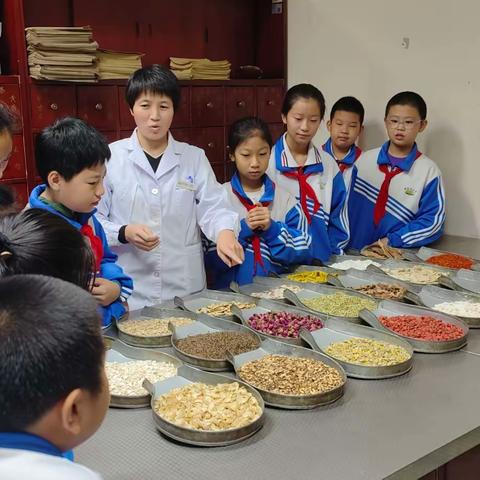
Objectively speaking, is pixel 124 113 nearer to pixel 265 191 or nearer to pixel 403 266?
pixel 265 191

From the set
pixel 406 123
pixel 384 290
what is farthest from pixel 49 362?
pixel 406 123

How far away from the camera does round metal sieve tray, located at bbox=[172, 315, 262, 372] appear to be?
158 cm

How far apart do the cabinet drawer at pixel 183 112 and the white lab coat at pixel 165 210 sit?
1.12 metres

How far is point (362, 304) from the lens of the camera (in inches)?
79.0

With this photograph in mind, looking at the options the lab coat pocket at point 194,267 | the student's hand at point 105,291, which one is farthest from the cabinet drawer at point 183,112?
the student's hand at point 105,291

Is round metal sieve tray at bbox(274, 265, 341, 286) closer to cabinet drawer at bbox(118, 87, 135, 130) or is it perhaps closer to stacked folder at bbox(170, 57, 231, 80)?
cabinet drawer at bbox(118, 87, 135, 130)

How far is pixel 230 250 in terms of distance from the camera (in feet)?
7.13

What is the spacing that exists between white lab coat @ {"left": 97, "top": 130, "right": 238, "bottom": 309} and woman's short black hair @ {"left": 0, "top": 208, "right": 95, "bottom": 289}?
110 cm

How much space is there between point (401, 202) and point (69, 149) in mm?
1795

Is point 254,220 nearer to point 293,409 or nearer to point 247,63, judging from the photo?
point 293,409

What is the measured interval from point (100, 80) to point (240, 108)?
36.9 inches

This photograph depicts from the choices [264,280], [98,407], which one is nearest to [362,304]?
[264,280]

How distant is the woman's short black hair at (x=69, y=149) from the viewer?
174 centimetres

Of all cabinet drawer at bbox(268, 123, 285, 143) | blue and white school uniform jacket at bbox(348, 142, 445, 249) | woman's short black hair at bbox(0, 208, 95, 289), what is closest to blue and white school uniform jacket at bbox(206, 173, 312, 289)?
blue and white school uniform jacket at bbox(348, 142, 445, 249)
